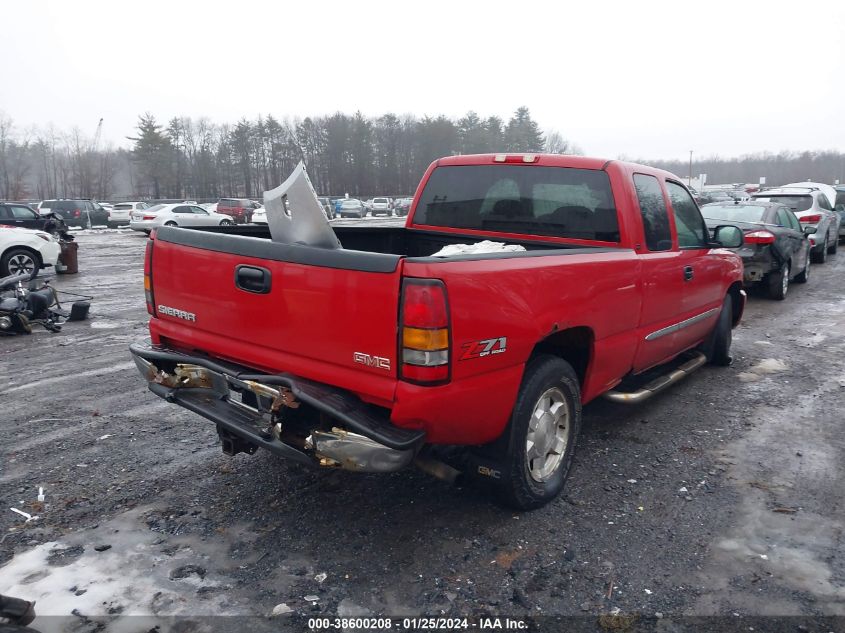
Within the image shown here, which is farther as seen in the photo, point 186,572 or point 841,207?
point 841,207

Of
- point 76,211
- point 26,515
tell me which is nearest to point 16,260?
point 26,515

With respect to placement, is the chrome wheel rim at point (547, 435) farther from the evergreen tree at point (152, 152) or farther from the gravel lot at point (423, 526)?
the evergreen tree at point (152, 152)

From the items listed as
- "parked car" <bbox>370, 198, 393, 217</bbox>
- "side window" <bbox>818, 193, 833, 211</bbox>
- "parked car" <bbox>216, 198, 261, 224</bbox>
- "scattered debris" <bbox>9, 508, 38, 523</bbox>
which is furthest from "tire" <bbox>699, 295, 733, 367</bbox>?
"parked car" <bbox>370, 198, 393, 217</bbox>

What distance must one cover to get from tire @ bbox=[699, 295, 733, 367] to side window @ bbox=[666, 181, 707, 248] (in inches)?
44.0

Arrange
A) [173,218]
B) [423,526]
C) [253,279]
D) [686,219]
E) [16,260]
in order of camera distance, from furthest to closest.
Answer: [173,218] < [16,260] < [686,219] < [423,526] < [253,279]

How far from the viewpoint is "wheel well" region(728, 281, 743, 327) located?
6.40 m

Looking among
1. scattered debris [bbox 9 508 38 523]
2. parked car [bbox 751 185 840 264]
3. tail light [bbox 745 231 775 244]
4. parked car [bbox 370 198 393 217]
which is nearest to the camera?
scattered debris [bbox 9 508 38 523]

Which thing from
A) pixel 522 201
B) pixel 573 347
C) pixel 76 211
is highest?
pixel 76 211

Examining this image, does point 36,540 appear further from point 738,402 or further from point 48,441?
point 738,402

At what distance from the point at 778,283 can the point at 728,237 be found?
598 cm

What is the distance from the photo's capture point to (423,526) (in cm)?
338

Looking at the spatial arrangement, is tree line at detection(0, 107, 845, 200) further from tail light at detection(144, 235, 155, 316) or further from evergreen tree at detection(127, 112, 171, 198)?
tail light at detection(144, 235, 155, 316)

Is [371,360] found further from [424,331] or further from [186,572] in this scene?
[186,572]

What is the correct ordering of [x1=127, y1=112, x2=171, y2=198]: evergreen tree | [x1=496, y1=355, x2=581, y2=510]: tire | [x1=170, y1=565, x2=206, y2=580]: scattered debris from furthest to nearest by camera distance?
[x1=127, y1=112, x2=171, y2=198]: evergreen tree < [x1=496, y1=355, x2=581, y2=510]: tire < [x1=170, y1=565, x2=206, y2=580]: scattered debris
